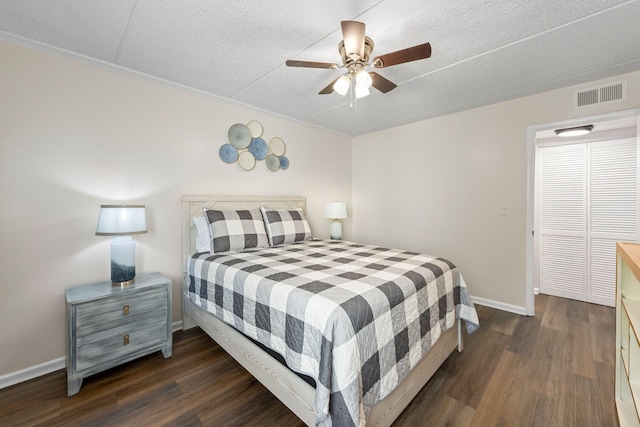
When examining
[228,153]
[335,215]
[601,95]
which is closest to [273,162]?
[228,153]

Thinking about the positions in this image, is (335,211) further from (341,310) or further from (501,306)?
(341,310)

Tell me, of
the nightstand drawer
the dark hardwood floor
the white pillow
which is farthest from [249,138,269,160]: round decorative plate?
the dark hardwood floor

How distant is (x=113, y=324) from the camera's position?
6.19ft

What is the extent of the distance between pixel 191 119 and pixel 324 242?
1965 millimetres

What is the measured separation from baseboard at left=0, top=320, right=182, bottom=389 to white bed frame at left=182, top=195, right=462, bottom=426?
0.90m

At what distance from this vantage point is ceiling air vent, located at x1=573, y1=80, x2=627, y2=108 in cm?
239

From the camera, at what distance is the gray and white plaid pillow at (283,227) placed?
9.46 feet

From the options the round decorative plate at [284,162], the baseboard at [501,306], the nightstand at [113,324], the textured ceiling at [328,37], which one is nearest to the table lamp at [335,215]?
the round decorative plate at [284,162]

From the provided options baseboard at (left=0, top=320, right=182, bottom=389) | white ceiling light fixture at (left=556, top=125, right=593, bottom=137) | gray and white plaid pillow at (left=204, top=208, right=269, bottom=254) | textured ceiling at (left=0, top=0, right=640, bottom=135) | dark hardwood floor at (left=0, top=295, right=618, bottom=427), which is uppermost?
textured ceiling at (left=0, top=0, right=640, bottom=135)

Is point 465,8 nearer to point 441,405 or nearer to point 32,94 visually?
point 441,405

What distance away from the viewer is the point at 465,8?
5.24ft

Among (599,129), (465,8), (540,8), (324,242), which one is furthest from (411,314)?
(599,129)

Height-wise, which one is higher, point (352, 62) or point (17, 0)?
point (17, 0)

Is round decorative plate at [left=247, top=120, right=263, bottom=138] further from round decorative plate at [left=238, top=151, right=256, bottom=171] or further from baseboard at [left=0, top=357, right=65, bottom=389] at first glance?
baseboard at [left=0, top=357, right=65, bottom=389]
